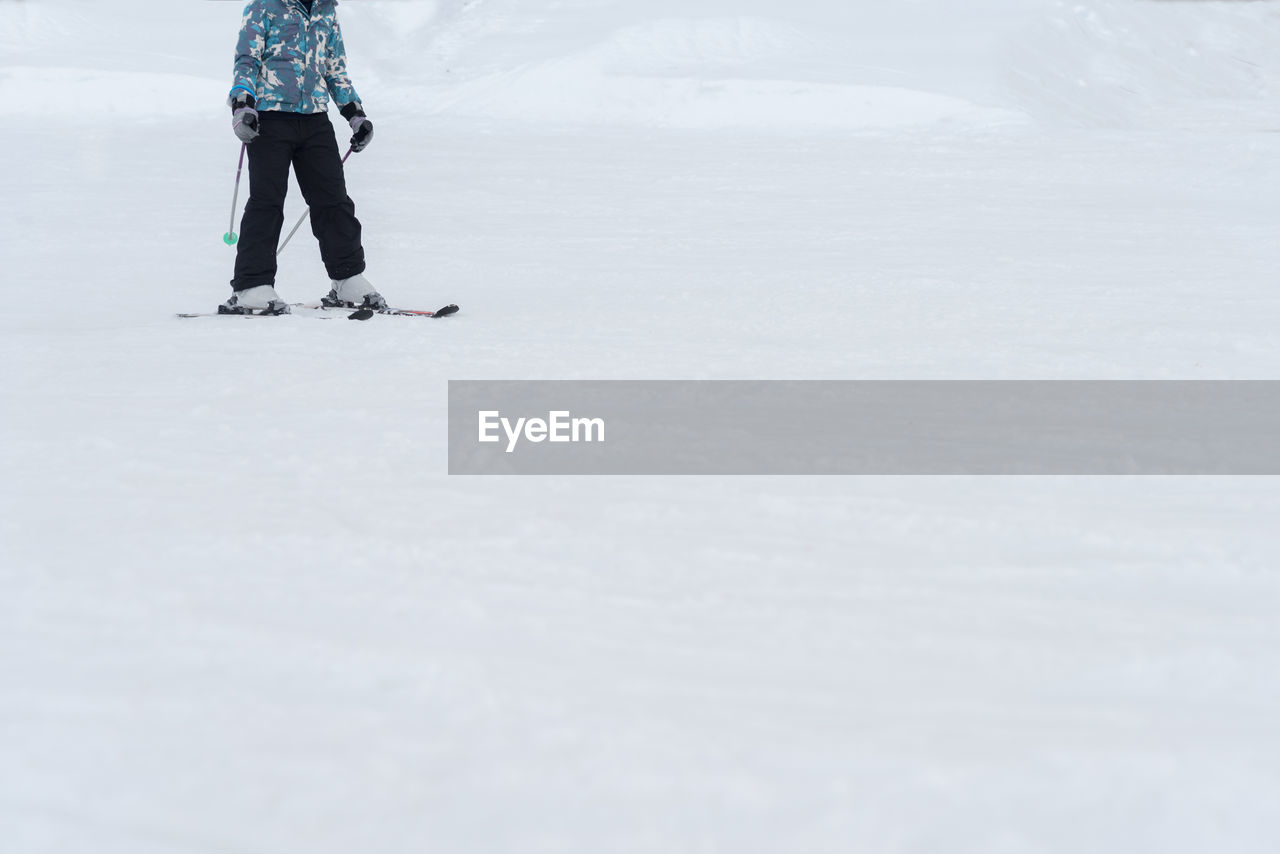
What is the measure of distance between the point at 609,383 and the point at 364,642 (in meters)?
1.77

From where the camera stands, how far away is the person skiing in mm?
4680

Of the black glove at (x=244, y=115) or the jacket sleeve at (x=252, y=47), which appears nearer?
the black glove at (x=244, y=115)

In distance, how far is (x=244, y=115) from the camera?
14.8ft

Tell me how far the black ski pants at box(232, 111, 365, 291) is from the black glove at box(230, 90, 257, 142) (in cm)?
15

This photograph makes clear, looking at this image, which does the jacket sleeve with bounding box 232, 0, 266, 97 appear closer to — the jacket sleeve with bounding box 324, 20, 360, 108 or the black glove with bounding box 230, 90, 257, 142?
the black glove with bounding box 230, 90, 257, 142

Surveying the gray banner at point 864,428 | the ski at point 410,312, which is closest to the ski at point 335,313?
the ski at point 410,312

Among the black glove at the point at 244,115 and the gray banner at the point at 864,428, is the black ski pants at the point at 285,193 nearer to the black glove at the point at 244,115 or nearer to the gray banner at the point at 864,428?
the black glove at the point at 244,115

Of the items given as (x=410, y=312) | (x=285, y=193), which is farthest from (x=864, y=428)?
(x=285, y=193)

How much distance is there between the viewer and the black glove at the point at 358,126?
4.88 m

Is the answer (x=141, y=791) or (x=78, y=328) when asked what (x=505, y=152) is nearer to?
(x=78, y=328)

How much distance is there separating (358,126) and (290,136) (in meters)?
0.30

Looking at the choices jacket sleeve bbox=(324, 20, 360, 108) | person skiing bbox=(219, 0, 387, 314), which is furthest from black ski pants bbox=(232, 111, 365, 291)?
jacket sleeve bbox=(324, 20, 360, 108)

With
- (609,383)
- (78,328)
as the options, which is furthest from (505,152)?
(609,383)

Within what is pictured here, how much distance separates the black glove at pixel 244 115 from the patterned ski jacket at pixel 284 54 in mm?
39
